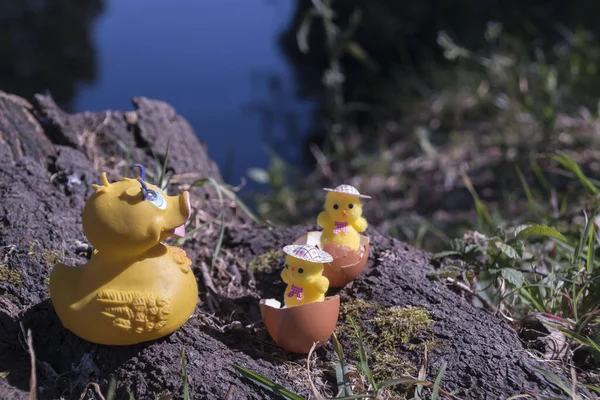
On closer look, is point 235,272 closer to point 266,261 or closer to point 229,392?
point 266,261

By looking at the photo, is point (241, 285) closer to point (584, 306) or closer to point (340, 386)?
point (340, 386)

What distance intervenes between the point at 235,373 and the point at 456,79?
361 cm

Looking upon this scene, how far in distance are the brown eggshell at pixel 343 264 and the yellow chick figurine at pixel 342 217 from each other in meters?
0.02

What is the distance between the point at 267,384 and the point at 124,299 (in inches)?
14.1

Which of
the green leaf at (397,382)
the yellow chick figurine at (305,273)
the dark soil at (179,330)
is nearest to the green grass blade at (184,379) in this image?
the dark soil at (179,330)

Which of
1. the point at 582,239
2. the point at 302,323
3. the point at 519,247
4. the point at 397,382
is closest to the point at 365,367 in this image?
the point at 397,382

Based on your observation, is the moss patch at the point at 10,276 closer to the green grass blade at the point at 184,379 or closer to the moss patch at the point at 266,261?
the green grass blade at the point at 184,379

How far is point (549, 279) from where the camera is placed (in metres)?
1.83

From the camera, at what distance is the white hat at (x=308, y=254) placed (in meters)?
1.49

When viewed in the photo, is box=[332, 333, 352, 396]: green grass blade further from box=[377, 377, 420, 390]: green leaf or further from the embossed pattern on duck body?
the embossed pattern on duck body

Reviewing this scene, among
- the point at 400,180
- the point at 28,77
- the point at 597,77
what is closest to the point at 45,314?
the point at 400,180

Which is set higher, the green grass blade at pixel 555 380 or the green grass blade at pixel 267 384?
the green grass blade at pixel 267 384

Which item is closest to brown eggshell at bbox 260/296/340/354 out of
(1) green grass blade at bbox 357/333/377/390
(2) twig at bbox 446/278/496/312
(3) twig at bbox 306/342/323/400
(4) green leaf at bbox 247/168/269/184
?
(3) twig at bbox 306/342/323/400

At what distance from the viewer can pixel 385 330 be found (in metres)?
1.60
